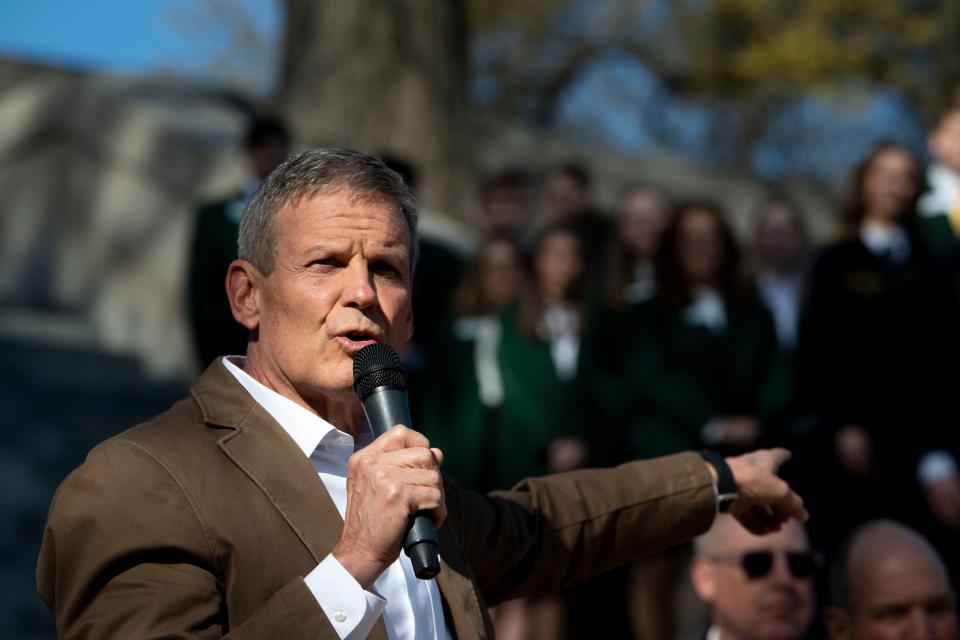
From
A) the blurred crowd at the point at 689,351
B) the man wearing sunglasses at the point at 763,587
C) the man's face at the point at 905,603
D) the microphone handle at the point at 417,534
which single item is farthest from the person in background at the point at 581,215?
the microphone handle at the point at 417,534

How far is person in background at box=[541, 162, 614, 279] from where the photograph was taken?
7.34 meters

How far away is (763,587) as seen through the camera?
189 inches

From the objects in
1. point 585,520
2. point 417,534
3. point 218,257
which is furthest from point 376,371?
point 218,257

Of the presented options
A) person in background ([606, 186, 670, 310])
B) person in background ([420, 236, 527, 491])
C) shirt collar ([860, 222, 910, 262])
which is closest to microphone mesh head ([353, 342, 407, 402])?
person in background ([420, 236, 527, 491])

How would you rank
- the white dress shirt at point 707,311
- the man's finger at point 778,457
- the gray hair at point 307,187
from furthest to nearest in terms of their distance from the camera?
the white dress shirt at point 707,311 → the man's finger at point 778,457 → the gray hair at point 307,187

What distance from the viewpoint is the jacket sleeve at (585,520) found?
328cm

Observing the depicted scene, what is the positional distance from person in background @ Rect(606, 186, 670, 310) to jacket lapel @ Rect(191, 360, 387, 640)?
438 centimetres

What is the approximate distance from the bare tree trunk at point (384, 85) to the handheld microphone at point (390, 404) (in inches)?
293

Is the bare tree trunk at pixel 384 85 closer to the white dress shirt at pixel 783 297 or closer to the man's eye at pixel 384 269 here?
the white dress shirt at pixel 783 297

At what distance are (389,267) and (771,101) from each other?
2187 centimetres

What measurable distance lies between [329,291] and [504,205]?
4.81 metres

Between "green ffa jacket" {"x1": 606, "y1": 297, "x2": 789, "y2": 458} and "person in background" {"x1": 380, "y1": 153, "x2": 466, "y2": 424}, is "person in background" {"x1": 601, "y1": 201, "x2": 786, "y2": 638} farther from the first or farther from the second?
"person in background" {"x1": 380, "y1": 153, "x2": 466, "y2": 424}

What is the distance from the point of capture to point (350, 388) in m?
2.82

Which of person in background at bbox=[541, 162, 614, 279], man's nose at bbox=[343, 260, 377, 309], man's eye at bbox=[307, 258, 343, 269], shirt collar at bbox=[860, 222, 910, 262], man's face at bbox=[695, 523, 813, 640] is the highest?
person in background at bbox=[541, 162, 614, 279]
